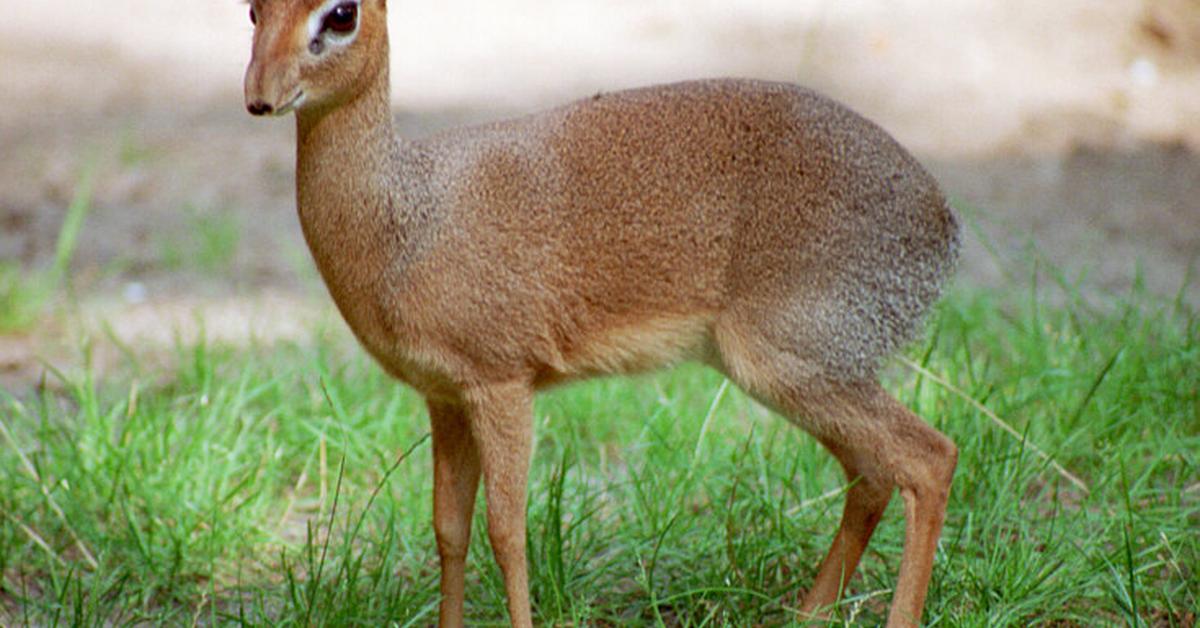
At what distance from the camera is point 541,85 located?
7.08m

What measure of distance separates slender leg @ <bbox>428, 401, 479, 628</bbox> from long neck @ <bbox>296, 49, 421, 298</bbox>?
414 millimetres

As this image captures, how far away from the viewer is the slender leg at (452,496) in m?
3.19

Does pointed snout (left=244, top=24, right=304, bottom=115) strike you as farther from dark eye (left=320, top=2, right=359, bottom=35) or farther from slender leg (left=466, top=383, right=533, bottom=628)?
slender leg (left=466, top=383, right=533, bottom=628)

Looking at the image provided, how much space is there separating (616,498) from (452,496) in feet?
2.33

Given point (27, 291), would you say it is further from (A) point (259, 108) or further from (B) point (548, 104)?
(A) point (259, 108)

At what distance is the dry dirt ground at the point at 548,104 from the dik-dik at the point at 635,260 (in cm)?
198

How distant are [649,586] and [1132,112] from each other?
4.38 m

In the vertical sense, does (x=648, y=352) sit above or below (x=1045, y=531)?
above

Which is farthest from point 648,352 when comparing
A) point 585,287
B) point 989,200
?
point 989,200

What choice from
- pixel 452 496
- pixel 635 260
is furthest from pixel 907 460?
pixel 452 496

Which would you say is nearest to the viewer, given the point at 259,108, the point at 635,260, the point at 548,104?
the point at 259,108

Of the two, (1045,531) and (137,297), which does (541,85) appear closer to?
(137,297)

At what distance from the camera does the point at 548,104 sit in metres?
6.78

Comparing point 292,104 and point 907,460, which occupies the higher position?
point 292,104
